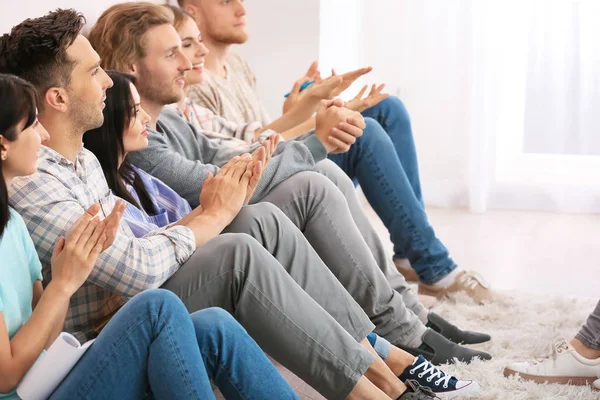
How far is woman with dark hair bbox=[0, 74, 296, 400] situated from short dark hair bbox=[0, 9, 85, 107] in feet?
1.05

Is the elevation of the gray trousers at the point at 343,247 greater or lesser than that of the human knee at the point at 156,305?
lesser

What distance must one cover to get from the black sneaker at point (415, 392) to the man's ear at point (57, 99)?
911 millimetres

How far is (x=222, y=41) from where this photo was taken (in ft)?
9.88

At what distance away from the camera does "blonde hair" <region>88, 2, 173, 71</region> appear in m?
2.31

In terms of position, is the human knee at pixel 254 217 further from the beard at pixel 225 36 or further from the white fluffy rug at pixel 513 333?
the beard at pixel 225 36


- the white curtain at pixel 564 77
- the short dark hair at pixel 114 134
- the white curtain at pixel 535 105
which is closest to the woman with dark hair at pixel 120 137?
the short dark hair at pixel 114 134

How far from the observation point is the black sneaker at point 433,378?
1.95 meters

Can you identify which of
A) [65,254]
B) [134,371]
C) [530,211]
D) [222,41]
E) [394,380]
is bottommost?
[530,211]

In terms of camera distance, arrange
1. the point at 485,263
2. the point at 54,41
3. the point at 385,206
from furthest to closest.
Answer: the point at 485,263, the point at 385,206, the point at 54,41

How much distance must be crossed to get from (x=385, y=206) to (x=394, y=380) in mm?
942

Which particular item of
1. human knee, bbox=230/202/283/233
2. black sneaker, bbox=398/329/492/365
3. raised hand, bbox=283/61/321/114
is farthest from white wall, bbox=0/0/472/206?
human knee, bbox=230/202/283/233

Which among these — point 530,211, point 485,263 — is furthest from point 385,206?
point 530,211

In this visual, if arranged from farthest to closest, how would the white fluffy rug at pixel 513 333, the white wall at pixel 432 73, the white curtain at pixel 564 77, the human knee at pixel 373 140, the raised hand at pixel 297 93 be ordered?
1. the white wall at pixel 432 73
2. the white curtain at pixel 564 77
3. the raised hand at pixel 297 93
4. the human knee at pixel 373 140
5. the white fluffy rug at pixel 513 333

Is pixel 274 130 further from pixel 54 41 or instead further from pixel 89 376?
pixel 89 376
